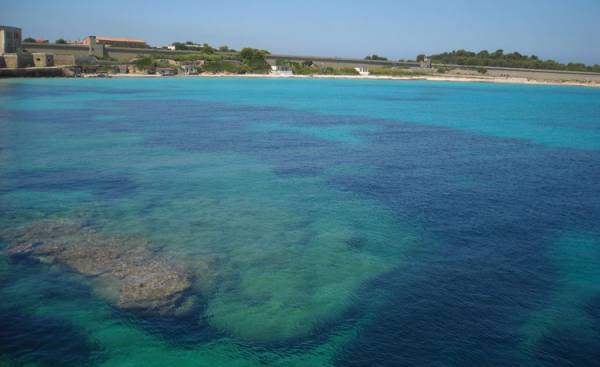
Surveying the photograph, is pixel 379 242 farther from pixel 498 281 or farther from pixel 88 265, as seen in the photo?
pixel 88 265

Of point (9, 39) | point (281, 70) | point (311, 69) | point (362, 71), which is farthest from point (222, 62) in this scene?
point (362, 71)

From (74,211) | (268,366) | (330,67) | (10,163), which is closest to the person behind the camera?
(268,366)

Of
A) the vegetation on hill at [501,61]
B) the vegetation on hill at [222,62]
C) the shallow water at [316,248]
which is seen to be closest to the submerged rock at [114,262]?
the shallow water at [316,248]

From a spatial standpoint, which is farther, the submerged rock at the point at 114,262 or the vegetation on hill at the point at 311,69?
the vegetation on hill at the point at 311,69

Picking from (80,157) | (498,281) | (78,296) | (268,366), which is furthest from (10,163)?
(498,281)

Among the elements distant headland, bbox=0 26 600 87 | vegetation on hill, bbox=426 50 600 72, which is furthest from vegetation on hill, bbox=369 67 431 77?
vegetation on hill, bbox=426 50 600 72

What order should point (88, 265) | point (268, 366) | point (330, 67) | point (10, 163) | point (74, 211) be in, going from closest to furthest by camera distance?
point (268, 366) → point (88, 265) → point (74, 211) → point (10, 163) → point (330, 67)

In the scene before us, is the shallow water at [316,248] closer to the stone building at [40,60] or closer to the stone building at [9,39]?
the stone building at [9,39]
